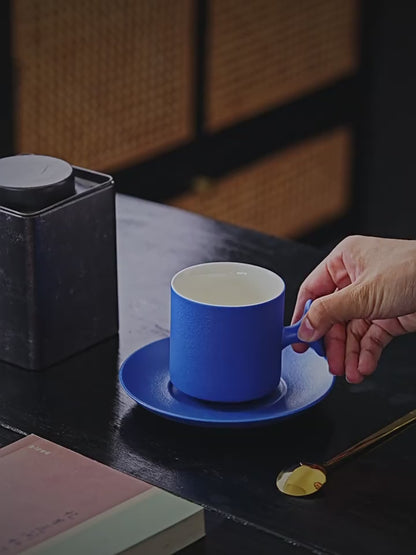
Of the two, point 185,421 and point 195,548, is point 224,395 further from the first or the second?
point 195,548

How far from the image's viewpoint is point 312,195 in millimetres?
3361

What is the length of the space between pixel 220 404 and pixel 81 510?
0.23m

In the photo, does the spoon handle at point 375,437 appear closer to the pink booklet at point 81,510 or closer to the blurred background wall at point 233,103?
the pink booklet at point 81,510

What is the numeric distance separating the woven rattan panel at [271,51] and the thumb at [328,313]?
5.85 ft

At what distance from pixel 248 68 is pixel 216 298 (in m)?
1.88

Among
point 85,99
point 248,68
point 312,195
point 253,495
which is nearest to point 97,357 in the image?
point 253,495

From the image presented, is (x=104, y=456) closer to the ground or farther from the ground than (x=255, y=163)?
farther from the ground

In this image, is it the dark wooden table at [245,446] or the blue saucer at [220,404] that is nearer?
the dark wooden table at [245,446]

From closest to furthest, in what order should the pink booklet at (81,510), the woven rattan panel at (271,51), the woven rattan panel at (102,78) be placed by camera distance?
the pink booklet at (81,510) < the woven rattan panel at (102,78) < the woven rattan panel at (271,51)

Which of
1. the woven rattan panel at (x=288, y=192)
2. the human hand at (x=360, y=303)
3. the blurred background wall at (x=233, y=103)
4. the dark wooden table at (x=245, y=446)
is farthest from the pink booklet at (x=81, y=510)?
the woven rattan panel at (x=288, y=192)

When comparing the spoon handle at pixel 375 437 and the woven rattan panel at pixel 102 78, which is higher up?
the spoon handle at pixel 375 437

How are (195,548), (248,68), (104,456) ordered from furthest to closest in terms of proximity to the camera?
(248,68) → (104,456) → (195,548)

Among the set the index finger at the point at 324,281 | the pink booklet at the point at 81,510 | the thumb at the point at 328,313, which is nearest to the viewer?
the pink booklet at the point at 81,510

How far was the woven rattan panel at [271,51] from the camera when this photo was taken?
113 inches
